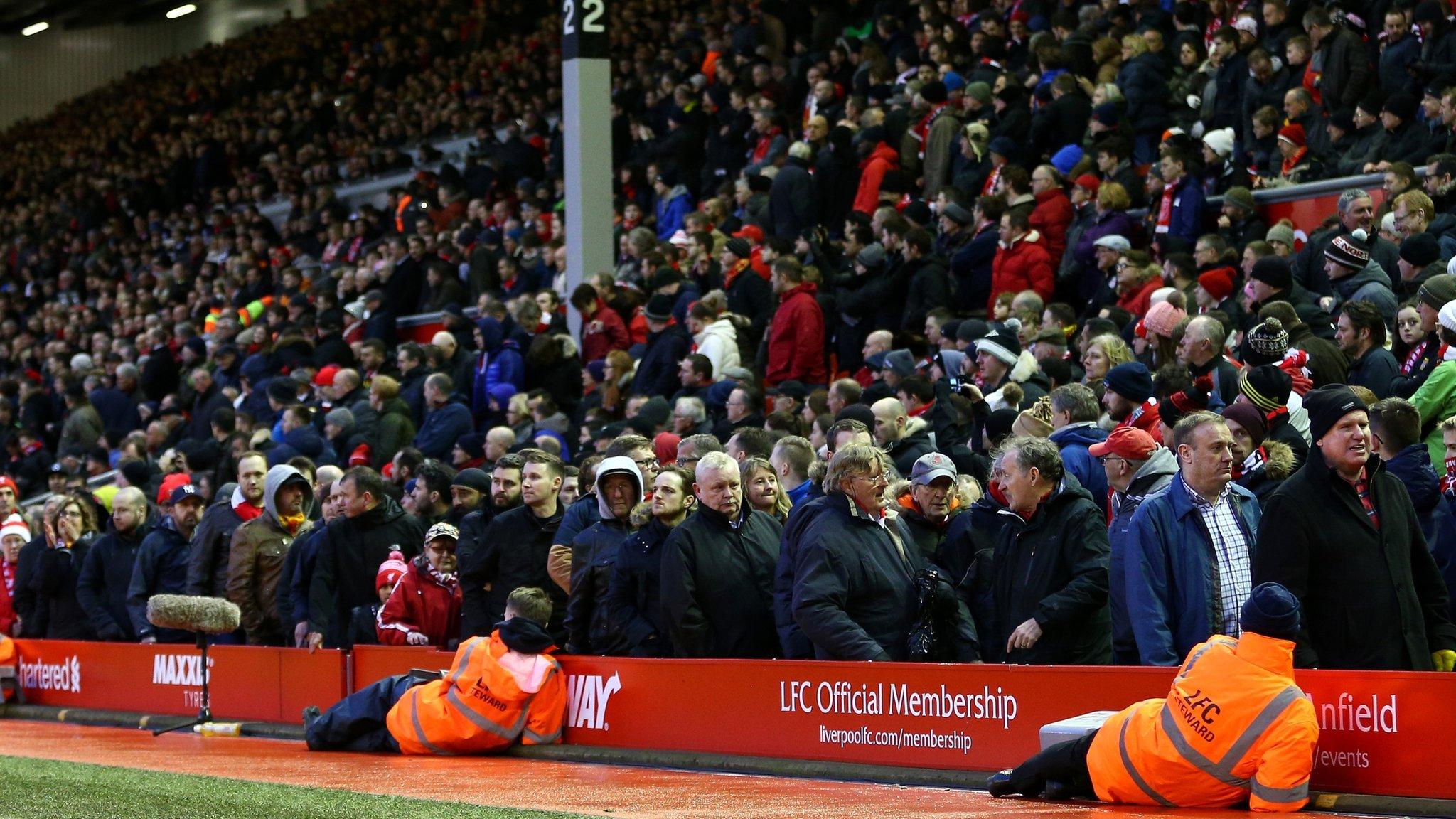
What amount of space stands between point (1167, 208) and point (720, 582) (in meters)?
5.63

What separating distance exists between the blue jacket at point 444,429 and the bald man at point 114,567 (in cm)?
240

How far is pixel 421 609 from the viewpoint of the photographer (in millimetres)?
11336

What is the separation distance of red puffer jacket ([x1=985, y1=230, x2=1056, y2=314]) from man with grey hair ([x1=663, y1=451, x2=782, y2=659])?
4.93 metres

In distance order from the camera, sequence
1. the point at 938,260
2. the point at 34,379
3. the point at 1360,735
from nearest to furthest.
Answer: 1. the point at 1360,735
2. the point at 938,260
3. the point at 34,379

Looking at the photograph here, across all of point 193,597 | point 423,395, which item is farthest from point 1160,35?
point 193,597

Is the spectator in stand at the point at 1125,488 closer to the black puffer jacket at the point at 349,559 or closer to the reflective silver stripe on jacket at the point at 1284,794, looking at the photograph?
the reflective silver stripe on jacket at the point at 1284,794

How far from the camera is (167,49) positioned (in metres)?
43.9

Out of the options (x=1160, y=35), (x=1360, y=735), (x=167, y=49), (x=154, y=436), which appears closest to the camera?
(x=1360, y=735)

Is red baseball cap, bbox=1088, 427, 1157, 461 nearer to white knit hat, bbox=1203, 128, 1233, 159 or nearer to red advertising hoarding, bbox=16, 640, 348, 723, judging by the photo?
red advertising hoarding, bbox=16, 640, 348, 723

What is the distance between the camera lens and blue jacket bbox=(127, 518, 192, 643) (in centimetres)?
1374

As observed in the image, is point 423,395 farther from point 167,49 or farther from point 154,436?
point 167,49

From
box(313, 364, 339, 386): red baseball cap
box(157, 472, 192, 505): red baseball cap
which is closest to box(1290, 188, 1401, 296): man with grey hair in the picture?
box(157, 472, 192, 505): red baseball cap

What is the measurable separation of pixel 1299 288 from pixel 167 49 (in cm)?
3741

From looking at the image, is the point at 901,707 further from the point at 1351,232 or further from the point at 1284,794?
the point at 1351,232
